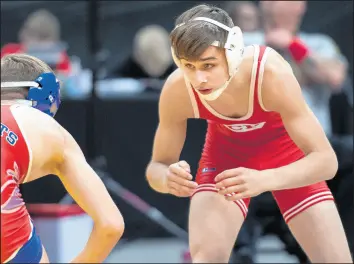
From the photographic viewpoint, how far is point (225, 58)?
12.0 ft

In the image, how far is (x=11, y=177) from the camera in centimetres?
317

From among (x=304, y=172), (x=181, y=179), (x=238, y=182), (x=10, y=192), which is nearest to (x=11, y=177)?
(x=10, y=192)

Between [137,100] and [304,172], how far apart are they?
2703 mm

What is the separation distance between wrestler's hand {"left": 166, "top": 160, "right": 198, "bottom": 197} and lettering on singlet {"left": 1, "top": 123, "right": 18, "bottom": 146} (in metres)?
0.72

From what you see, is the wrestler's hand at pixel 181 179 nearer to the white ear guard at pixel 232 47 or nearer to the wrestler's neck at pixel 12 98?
the white ear guard at pixel 232 47

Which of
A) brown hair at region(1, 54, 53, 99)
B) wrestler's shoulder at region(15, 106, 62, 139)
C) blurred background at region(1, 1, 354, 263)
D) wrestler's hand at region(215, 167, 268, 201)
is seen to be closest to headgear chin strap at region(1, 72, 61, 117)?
brown hair at region(1, 54, 53, 99)

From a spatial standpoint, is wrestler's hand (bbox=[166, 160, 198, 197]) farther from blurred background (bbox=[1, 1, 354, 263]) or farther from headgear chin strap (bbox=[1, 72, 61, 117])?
blurred background (bbox=[1, 1, 354, 263])

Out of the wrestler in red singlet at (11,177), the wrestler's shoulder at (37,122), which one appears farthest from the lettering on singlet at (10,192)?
the wrestler's shoulder at (37,122)

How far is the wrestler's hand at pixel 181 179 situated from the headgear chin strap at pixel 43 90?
557 millimetres

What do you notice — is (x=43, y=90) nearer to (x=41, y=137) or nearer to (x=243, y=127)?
(x=41, y=137)

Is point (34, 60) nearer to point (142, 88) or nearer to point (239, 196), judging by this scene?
point (239, 196)

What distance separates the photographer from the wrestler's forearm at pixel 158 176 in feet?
12.6

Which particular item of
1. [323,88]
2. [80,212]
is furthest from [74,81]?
[323,88]

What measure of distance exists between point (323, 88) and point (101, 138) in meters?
1.61
